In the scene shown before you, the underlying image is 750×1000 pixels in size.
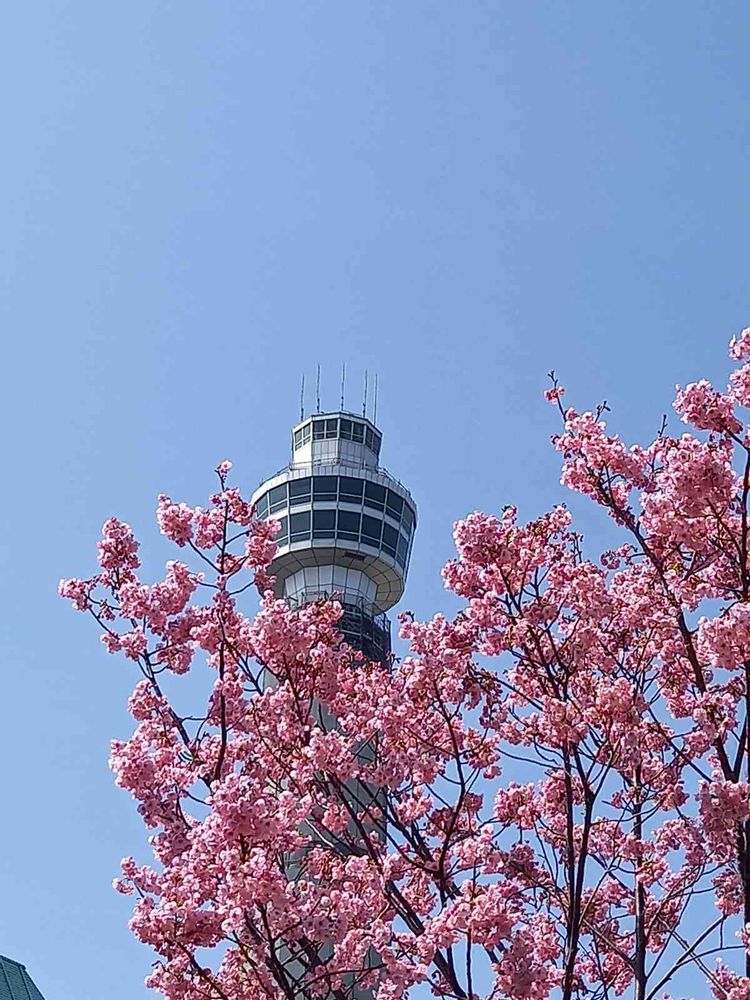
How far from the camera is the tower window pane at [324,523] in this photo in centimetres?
6600

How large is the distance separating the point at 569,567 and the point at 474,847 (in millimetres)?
2565

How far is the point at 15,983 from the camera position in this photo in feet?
216

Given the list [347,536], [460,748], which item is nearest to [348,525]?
[347,536]

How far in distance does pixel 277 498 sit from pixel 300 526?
3.20 m

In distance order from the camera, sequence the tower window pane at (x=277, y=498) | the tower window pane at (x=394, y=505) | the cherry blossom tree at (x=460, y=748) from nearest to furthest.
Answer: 1. the cherry blossom tree at (x=460, y=748)
2. the tower window pane at (x=394, y=505)
3. the tower window pane at (x=277, y=498)

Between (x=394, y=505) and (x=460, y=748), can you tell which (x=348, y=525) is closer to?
(x=394, y=505)

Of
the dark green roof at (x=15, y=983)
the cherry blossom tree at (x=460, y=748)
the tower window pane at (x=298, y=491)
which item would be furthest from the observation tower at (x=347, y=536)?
the cherry blossom tree at (x=460, y=748)

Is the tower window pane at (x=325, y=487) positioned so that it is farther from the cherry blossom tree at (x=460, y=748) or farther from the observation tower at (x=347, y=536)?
the cherry blossom tree at (x=460, y=748)

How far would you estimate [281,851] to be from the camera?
30.7ft

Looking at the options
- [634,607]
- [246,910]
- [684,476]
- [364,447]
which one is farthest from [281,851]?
[364,447]

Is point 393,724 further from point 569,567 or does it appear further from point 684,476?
point 684,476

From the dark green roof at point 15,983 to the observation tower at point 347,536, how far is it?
2558 cm

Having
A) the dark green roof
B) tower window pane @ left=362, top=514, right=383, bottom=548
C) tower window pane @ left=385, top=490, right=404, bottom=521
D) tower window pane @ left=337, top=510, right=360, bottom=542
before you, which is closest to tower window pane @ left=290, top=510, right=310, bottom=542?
tower window pane @ left=337, top=510, right=360, bottom=542

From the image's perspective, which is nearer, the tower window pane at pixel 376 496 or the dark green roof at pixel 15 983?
the dark green roof at pixel 15 983
